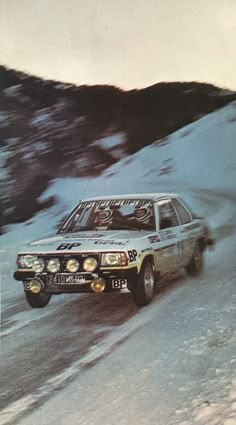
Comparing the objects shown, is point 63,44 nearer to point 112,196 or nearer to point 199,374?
point 112,196

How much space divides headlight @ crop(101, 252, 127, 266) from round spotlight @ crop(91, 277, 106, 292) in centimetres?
10

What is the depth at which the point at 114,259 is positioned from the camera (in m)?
2.89

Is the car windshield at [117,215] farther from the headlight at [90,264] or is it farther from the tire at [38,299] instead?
the tire at [38,299]

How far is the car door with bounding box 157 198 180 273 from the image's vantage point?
3.09m

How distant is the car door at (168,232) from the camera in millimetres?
3088

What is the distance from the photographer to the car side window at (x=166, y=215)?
315 cm

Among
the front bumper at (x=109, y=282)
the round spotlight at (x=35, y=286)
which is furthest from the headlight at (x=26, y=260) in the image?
the front bumper at (x=109, y=282)

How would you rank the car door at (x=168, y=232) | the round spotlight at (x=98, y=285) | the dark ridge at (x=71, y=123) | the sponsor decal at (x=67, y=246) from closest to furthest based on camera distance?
1. the round spotlight at (x=98, y=285)
2. the sponsor decal at (x=67, y=246)
3. the car door at (x=168, y=232)
4. the dark ridge at (x=71, y=123)

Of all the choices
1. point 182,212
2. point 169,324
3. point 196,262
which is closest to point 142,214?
point 182,212

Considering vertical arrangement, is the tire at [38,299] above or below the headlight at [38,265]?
below

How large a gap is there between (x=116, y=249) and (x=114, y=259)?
0.06m

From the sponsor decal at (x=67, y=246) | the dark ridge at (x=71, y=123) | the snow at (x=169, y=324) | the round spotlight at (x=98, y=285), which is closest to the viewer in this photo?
the snow at (x=169, y=324)

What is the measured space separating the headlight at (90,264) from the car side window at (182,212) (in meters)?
0.64

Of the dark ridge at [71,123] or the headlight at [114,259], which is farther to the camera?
the dark ridge at [71,123]
